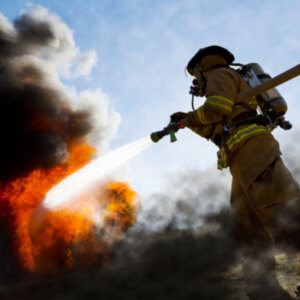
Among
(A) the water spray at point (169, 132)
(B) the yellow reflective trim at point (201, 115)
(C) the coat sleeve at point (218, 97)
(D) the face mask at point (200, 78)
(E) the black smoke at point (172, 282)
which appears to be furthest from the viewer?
(D) the face mask at point (200, 78)

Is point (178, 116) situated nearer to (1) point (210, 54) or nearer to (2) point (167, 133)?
(2) point (167, 133)

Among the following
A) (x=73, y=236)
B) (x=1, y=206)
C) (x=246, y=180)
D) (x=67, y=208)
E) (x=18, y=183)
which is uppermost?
(x=18, y=183)

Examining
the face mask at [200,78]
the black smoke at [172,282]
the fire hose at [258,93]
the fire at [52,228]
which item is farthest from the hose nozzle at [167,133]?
the fire at [52,228]

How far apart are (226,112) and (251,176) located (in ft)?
2.50

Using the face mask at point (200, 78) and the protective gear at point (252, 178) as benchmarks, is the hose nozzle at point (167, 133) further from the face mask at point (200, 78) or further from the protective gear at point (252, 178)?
the face mask at point (200, 78)

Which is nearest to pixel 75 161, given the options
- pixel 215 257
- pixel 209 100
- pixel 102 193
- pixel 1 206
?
pixel 102 193

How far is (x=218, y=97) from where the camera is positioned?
248 centimetres

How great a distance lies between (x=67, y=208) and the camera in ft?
38.8

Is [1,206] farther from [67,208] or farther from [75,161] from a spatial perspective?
[75,161]

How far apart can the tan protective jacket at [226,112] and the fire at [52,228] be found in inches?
349

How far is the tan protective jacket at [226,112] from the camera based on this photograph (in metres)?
2.48

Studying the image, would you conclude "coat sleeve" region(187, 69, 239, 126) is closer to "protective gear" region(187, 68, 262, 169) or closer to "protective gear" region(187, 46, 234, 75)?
"protective gear" region(187, 68, 262, 169)

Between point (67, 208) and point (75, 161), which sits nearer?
point (67, 208)

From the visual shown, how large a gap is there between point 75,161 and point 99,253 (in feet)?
21.2
